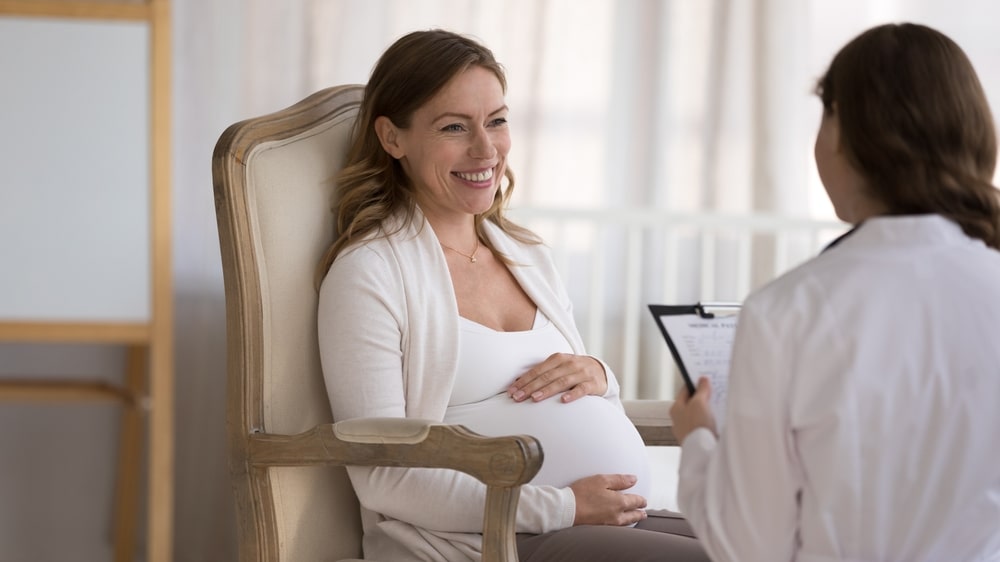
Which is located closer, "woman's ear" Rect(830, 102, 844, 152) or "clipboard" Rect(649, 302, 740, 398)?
"woman's ear" Rect(830, 102, 844, 152)

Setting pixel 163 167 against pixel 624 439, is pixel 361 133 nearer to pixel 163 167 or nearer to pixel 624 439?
pixel 624 439

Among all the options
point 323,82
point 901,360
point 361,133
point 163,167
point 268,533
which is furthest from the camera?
point 323,82

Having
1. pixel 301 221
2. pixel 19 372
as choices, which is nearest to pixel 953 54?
pixel 301 221

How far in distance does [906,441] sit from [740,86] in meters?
1.98

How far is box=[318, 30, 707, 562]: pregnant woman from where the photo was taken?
146 cm

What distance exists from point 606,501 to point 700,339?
0.37 m

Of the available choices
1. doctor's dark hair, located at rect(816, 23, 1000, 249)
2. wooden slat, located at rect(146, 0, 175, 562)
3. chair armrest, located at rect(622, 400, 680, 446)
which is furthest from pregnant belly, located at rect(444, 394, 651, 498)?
wooden slat, located at rect(146, 0, 175, 562)

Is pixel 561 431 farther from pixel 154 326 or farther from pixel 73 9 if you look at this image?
pixel 73 9

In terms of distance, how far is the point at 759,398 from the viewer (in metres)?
0.99

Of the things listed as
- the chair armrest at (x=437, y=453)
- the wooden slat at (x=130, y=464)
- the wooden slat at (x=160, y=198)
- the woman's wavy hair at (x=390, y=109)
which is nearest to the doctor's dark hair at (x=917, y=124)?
the chair armrest at (x=437, y=453)

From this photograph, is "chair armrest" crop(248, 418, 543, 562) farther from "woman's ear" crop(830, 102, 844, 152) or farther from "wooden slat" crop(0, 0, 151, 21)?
"wooden slat" crop(0, 0, 151, 21)

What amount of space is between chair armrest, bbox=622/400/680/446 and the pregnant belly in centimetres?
17

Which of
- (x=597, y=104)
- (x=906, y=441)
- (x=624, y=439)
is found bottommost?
(x=624, y=439)

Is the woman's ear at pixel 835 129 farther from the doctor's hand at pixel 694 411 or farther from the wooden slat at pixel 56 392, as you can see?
the wooden slat at pixel 56 392
